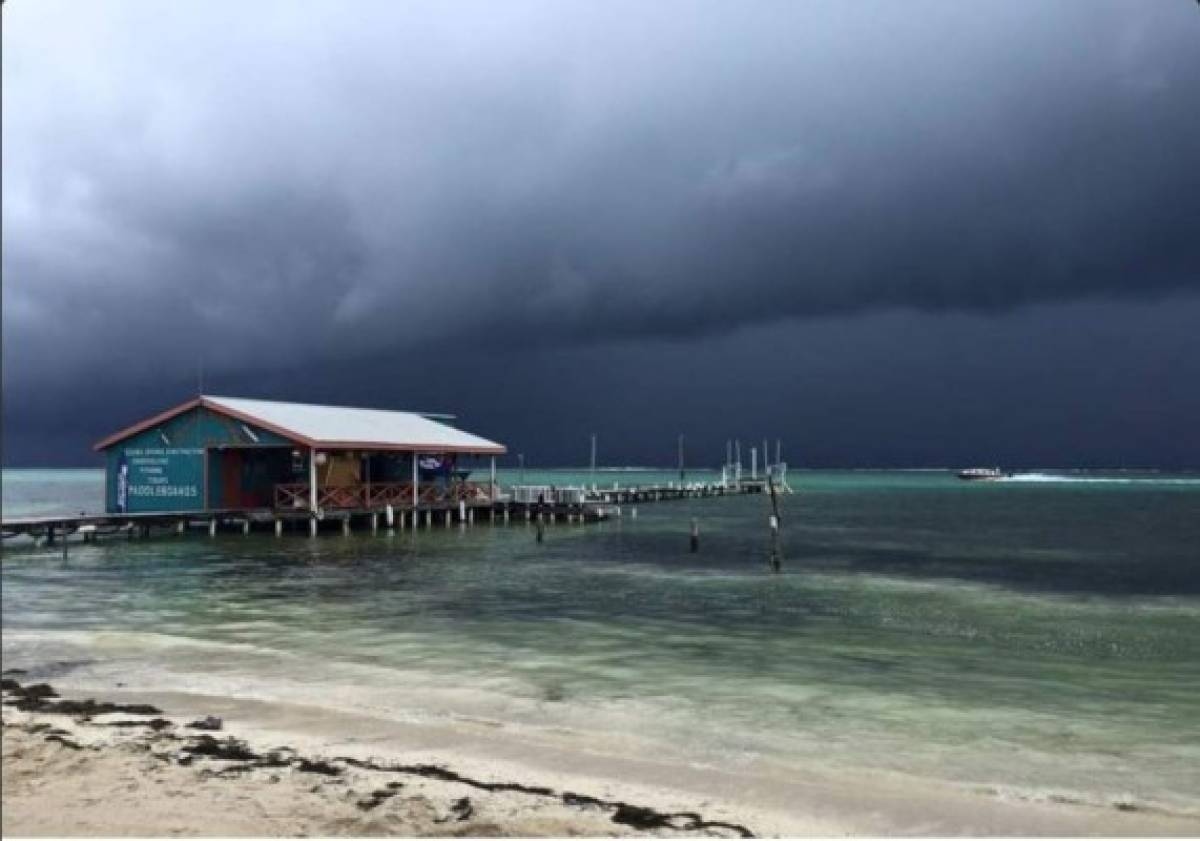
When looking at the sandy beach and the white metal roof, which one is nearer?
the sandy beach

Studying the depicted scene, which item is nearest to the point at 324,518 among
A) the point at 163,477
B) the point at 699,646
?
the point at 163,477

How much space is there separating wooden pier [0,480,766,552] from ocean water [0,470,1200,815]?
1814 millimetres

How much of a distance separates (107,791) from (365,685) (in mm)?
6075

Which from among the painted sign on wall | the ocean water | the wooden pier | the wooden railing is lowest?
the ocean water

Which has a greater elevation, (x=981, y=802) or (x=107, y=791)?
(x=107, y=791)

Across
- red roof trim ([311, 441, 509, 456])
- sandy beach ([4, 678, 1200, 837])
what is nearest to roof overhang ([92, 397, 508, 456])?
red roof trim ([311, 441, 509, 456])

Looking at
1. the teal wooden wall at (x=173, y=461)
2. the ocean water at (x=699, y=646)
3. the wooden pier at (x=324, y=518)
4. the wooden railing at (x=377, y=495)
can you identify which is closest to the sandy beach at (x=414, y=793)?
the ocean water at (x=699, y=646)

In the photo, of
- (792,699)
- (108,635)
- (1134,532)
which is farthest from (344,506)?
(1134,532)

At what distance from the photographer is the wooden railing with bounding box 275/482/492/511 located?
41.4 metres

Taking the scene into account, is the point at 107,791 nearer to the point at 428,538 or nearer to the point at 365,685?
the point at 365,685

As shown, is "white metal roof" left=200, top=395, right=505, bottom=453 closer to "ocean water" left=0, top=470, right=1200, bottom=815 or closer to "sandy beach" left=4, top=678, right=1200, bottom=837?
"ocean water" left=0, top=470, right=1200, bottom=815

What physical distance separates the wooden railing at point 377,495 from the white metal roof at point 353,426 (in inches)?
92.8

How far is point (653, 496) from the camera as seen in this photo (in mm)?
80188

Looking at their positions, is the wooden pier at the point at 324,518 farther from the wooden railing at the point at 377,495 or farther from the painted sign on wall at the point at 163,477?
the painted sign on wall at the point at 163,477
